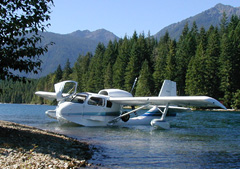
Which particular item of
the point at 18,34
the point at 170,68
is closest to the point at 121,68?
the point at 170,68

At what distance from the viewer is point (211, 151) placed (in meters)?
9.79

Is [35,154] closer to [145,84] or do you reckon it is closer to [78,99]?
[78,99]

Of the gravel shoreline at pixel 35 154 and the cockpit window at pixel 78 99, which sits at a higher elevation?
the cockpit window at pixel 78 99

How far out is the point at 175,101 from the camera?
15.8 metres

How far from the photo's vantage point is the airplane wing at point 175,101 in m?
13.8

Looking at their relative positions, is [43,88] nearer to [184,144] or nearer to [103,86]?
[103,86]

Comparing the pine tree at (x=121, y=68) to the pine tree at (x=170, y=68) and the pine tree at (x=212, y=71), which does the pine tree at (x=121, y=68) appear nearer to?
the pine tree at (x=170, y=68)

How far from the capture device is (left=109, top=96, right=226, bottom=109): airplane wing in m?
13.8

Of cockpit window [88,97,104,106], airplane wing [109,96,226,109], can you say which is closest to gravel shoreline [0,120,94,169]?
airplane wing [109,96,226,109]

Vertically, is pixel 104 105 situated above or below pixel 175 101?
below

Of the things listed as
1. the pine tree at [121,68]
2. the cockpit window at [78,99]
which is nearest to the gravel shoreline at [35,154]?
the cockpit window at [78,99]

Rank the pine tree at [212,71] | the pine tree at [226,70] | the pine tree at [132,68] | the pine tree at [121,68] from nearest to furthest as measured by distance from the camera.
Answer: the pine tree at [226,70] → the pine tree at [212,71] → the pine tree at [132,68] → the pine tree at [121,68]

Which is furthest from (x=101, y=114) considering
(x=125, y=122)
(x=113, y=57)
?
(x=113, y=57)

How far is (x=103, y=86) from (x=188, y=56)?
22677mm
